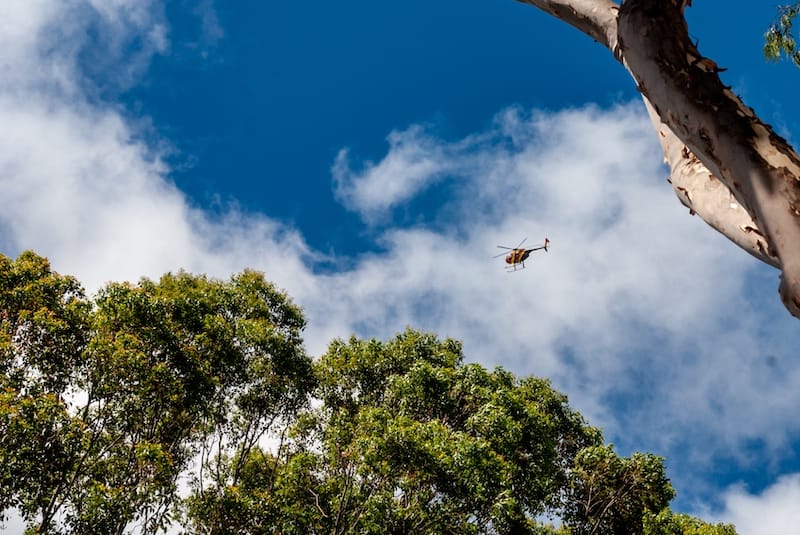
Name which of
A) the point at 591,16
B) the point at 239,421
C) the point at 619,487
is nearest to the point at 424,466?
the point at 239,421

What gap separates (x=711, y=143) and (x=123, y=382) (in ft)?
45.9

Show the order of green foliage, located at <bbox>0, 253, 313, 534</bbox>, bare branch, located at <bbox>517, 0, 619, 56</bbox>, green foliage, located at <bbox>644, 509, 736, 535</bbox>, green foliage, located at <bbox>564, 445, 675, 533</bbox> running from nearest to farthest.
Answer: bare branch, located at <bbox>517, 0, 619, 56</bbox>
green foliage, located at <bbox>0, 253, 313, 534</bbox>
green foliage, located at <bbox>644, 509, 736, 535</bbox>
green foliage, located at <bbox>564, 445, 675, 533</bbox>

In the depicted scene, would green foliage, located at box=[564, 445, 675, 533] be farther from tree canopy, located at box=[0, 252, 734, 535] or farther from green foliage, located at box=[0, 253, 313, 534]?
green foliage, located at box=[0, 253, 313, 534]

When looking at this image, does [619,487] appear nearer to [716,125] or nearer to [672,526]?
[672,526]

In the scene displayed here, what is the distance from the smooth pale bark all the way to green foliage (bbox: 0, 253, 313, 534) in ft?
41.0

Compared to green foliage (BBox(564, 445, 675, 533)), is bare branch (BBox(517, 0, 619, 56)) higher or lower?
lower

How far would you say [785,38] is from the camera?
310 inches

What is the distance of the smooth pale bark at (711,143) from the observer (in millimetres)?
2779

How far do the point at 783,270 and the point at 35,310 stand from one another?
15740mm

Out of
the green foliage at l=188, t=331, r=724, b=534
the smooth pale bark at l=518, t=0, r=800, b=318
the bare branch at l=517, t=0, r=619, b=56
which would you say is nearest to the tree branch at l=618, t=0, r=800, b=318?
the smooth pale bark at l=518, t=0, r=800, b=318

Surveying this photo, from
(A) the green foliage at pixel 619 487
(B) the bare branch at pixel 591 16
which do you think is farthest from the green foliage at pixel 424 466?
(B) the bare branch at pixel 591 16

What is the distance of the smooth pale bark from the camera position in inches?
109

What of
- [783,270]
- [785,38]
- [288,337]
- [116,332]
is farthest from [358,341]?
[783,270]

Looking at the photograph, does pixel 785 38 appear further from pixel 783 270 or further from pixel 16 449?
pixel 16 449
